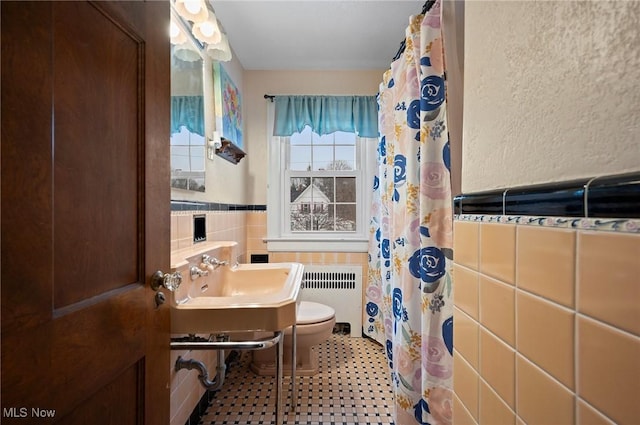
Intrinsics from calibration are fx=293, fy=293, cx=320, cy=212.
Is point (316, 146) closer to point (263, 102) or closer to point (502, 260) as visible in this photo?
point (263, 102)

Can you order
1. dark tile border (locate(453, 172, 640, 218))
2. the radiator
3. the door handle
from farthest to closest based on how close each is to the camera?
the radiator, the door handle, dark tile border (locate(453, 172, 640, 218))

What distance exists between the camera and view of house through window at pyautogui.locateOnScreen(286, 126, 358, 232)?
261 centimetres

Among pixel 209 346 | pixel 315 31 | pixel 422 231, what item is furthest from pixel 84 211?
pixel 315 31

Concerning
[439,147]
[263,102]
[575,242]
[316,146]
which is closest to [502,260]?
[575,242]

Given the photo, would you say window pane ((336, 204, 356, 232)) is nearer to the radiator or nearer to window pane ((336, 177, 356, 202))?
window pane ((336, 177, 356, 202))

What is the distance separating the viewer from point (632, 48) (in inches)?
13.5

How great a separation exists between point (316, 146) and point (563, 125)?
2268mm

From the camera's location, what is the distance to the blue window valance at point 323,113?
247 cm

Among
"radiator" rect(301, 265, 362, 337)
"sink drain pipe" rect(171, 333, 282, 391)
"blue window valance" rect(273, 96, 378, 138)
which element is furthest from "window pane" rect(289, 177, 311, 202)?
"sink drain pipe" rect(171, 333, 282, 391)

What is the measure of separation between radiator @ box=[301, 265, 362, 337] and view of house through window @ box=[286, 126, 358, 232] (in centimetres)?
38

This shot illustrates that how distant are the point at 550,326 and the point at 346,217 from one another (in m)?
2.19

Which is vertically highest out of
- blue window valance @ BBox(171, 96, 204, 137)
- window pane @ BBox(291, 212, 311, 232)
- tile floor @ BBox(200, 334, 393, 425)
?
blue window valance @ BBox(171, 96, 204, 137)

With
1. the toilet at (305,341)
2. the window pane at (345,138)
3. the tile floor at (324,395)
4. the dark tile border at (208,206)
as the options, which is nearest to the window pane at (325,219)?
the dark tile border at (208,206)

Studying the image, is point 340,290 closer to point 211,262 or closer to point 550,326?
point 211,262
